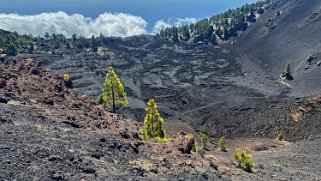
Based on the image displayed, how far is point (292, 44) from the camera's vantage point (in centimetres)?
14962

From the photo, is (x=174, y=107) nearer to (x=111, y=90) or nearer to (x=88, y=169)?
(x=111, y=90)

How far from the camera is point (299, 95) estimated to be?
97188 mm

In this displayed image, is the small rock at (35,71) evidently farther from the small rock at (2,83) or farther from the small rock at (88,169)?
the small rock at (88,169)

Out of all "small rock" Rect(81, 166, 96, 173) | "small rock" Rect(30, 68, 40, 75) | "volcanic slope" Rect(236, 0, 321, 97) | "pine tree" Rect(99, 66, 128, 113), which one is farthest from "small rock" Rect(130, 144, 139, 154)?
"volcanic slope" Rect(236, 0, 321, 97)

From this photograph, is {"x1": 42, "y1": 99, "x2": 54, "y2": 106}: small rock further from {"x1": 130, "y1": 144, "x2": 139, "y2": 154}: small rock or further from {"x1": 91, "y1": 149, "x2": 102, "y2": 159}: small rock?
{"x1": 91, "y1": 149, "x2": 102, "y2": 159}: small rock

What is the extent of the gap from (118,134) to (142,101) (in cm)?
6289

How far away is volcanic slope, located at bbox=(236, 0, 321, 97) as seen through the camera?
367ft

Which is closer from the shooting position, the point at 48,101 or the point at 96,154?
the point at 96,154

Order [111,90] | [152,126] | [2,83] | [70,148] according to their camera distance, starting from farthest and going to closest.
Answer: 1. [111,90]
2. [152,126]
3. [2,83]
4. [70,148]

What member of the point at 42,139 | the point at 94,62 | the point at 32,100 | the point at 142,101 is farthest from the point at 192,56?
the point at 42,139

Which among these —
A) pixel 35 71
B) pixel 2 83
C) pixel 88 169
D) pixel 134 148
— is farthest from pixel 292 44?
pixel 88 169

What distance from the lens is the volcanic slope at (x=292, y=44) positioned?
112 meters

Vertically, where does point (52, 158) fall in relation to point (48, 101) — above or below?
below

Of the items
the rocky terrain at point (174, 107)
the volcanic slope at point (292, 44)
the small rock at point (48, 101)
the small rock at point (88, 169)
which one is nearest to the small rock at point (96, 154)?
the rocky terrain at point (174, 107)
